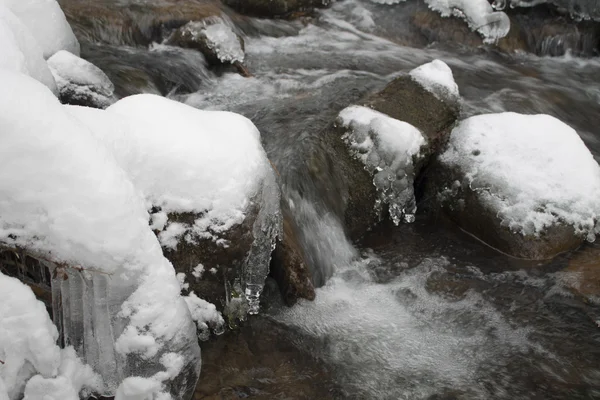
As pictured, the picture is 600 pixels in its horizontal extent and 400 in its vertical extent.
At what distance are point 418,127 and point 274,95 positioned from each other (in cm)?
183

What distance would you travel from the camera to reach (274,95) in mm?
5859

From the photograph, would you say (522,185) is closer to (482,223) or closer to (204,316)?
(482,223)

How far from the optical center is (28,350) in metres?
2.20

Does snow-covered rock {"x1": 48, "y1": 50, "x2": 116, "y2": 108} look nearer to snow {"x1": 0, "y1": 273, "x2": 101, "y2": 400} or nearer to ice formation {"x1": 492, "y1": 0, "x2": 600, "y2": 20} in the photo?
snow {"x1": 0, "y1": 273, "x2": 101, "y2": 400}

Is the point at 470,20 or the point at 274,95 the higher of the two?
the point at 470,20

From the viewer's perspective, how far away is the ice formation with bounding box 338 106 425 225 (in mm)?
4410

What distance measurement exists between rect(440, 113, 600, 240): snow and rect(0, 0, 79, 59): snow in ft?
10.6

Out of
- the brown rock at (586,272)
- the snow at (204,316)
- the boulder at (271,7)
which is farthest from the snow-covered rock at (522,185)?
the boulder at (271,7)

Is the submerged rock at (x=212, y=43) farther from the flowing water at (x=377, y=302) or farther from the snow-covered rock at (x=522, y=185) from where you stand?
the snow-covered rock at (x=522, y=185)

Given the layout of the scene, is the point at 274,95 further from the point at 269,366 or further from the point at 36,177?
the point at 36,177

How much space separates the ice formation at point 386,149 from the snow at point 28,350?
9.09 feet

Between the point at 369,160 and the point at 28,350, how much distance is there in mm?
2880

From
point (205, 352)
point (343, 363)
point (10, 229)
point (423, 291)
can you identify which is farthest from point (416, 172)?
point (10, 229)

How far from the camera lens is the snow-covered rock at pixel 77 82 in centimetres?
390
